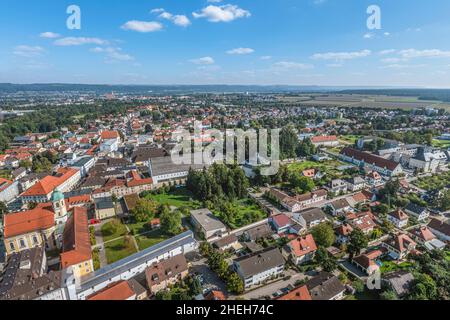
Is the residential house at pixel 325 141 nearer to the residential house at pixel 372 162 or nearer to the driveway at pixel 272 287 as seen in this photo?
the residential house at pixel 372 162

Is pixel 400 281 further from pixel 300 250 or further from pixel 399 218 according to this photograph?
pixel 399 218

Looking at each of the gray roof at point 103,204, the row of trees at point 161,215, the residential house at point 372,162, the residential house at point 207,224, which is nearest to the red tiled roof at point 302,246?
the residential house at point 207,224

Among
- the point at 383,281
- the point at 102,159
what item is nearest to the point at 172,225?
the point at 383,281

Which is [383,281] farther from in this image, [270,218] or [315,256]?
[270,218]

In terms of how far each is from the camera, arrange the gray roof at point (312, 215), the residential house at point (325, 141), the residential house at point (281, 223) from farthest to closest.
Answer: the residential house at point (325, 141), the gray roof at point (312, 215), the residential house at point (281, 223)

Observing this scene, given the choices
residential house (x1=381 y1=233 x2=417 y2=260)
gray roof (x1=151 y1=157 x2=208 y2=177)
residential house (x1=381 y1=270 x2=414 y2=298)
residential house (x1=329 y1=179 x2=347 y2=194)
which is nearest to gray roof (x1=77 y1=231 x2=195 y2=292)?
residential house (x1=381 y1=270 x2=414 y2=298)

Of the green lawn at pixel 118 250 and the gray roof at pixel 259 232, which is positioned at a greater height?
the gray roof at pixel 259 232

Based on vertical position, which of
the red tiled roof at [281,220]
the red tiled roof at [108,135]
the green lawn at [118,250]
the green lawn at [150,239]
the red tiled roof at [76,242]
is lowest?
the green lawn at [118,250]
